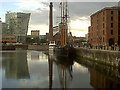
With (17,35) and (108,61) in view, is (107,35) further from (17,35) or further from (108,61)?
(17,35)

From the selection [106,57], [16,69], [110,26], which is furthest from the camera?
[110,26]

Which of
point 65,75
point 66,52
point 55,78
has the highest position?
point 66,52

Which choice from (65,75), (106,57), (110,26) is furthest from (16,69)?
(110,26)

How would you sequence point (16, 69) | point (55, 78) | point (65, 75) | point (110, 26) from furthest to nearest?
point (110, 26) < point (16, 69) < point (65, 75) < point (55, 78)

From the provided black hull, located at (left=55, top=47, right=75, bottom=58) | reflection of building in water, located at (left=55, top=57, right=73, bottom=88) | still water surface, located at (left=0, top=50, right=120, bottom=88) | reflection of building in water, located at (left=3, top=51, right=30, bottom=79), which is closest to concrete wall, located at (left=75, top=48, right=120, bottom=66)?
still water surface, located at (left=0, top=50, right=120, bottom=88)

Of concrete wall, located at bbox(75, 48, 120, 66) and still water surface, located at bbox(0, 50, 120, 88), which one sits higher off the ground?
concrete wall, located at bbox(75, 48, 120, 66)

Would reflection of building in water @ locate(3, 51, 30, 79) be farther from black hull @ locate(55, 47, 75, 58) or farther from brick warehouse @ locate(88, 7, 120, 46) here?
brick warehouse @ locate(88, 7, 120, 46)

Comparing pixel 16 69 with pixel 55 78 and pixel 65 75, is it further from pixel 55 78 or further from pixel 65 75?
pixel 55 78

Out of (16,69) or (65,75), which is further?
(16,69)

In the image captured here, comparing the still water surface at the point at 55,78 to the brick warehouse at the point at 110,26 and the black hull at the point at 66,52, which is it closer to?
the black hull at the point at 66,52

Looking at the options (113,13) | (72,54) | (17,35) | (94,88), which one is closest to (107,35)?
(113,13)

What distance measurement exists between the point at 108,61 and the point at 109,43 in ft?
122

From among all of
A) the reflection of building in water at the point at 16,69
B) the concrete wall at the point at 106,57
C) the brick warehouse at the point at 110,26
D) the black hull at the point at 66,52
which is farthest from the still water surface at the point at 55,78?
the brick warehouse at the point at 110,26

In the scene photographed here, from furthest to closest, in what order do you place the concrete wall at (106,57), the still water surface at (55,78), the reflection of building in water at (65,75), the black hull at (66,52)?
the black hull at (66,52) → the concrete wall at (106,57) → the reflection of building in water at (65,75) → the still water surface at (55,78)
